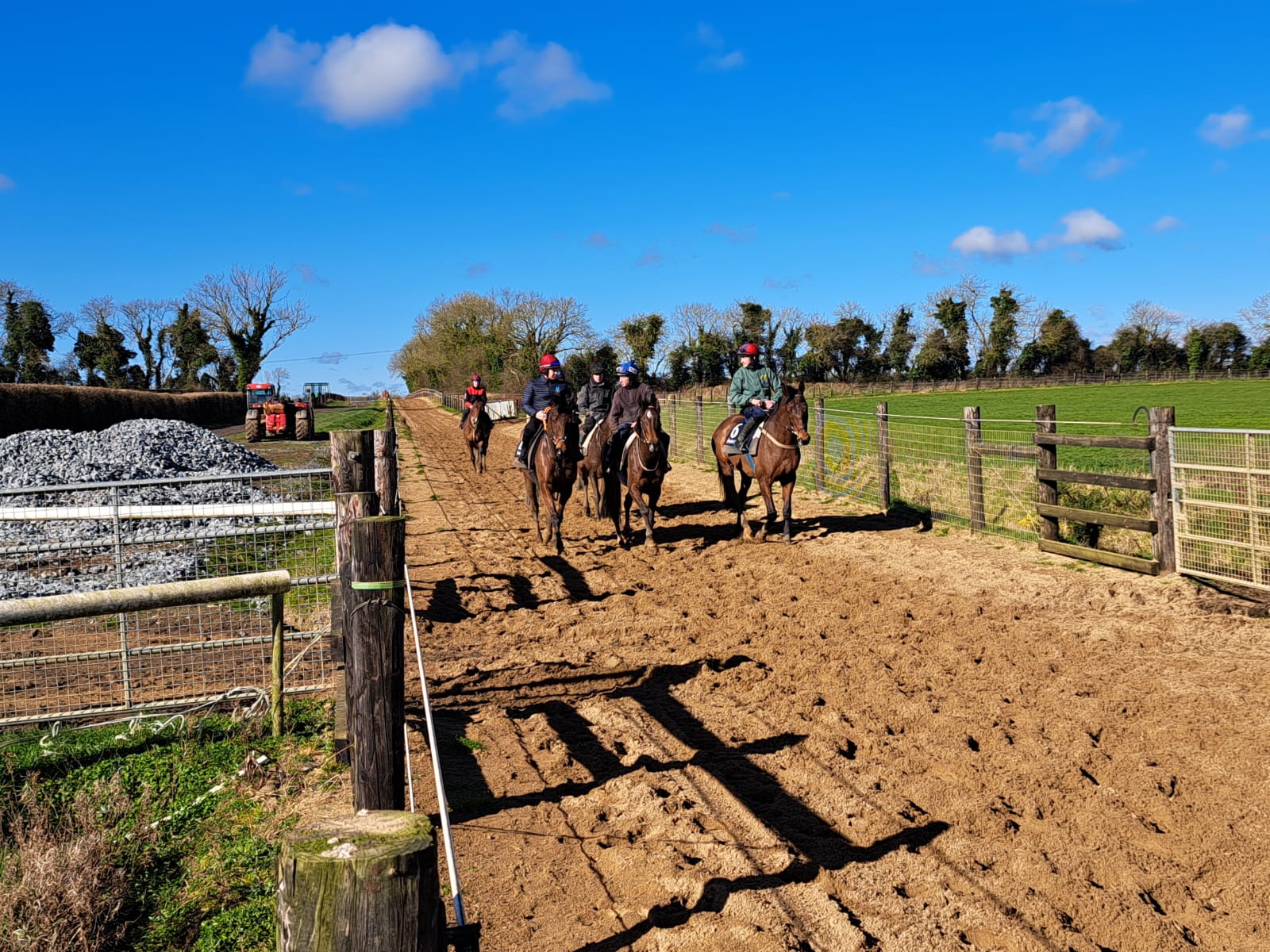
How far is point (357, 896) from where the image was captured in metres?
1.87

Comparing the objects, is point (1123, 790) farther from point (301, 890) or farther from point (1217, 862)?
point (301, 890)

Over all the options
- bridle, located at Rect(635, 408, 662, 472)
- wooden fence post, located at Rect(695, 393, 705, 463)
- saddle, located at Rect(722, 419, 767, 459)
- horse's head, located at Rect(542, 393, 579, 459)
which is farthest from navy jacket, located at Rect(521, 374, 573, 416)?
wooden fence post, located at Rect(695, 393, 705, 463)

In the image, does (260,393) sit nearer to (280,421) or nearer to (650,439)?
(280,421)

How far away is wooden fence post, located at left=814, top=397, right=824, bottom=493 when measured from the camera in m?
16.5

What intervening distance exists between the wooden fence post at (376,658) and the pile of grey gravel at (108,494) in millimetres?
3669

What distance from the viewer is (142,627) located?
7934 mm

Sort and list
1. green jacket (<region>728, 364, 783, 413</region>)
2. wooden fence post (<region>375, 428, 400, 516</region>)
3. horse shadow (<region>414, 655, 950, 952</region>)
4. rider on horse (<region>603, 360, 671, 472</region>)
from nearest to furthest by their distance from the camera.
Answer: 1. horse shadow (<region>414, 655, 950, 952</region>)
2. wooden fence post (<region>375, 428, 400, 516</region>)
3. rider on horse (<region>603, 360, 671, 472</region>)
4. green jacket (<region>728, 364, 783, 413</region>)

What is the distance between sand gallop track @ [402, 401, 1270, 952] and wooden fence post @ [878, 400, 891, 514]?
4.44 m

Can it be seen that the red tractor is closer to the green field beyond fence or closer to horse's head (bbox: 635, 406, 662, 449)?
the green field beyond fence

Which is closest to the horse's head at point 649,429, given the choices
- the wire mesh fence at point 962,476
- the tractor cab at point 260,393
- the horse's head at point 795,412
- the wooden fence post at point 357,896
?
the horse's head at point 795,412

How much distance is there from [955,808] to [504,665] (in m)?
3.65

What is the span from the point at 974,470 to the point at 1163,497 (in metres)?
3.00

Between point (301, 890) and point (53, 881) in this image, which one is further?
point (53, 881)

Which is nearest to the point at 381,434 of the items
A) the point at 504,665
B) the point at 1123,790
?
the point at 504,665
